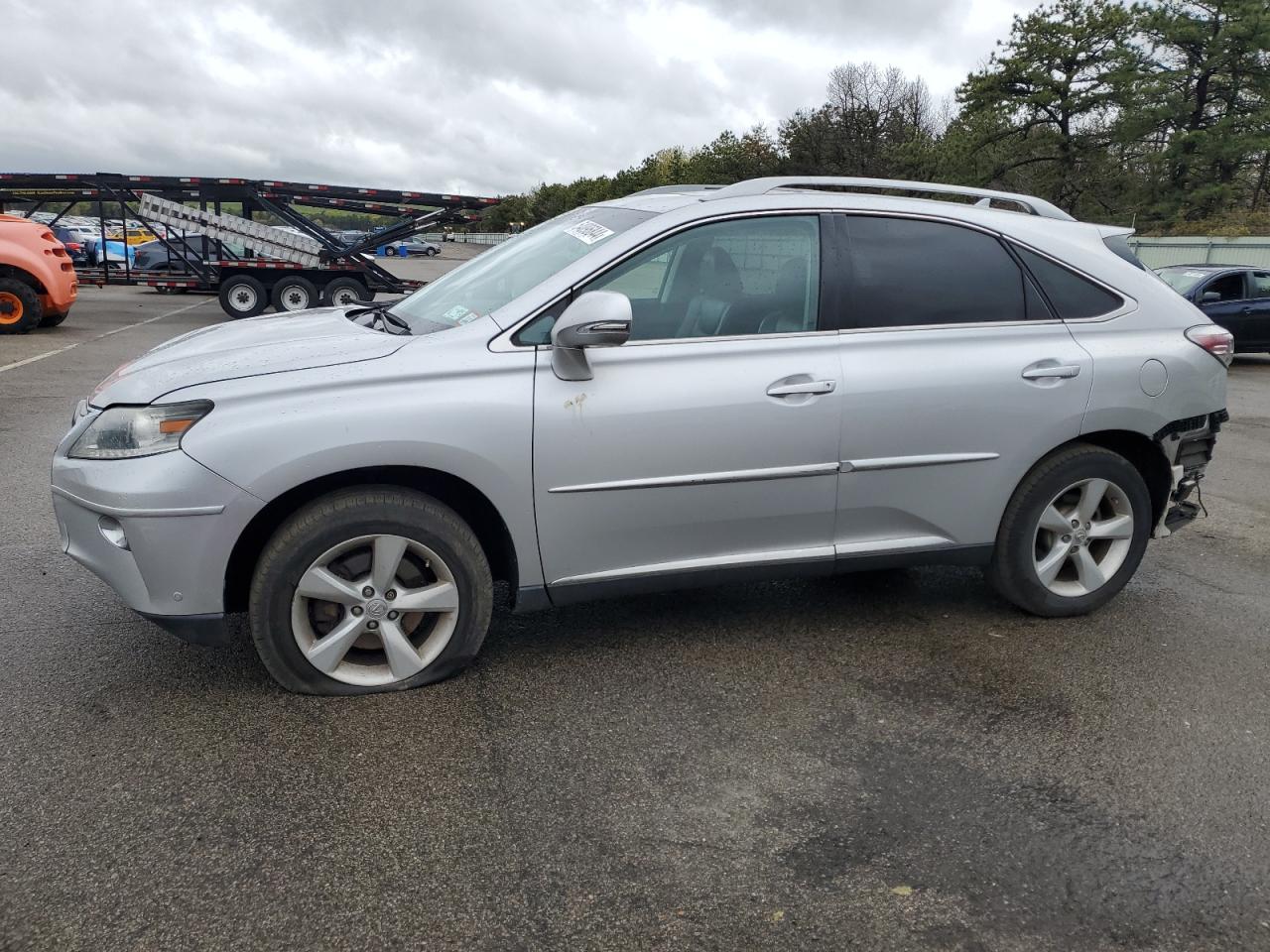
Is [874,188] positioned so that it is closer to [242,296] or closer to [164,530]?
[164,530]

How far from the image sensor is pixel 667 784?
2947mm

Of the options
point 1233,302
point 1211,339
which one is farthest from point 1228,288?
point 1211,339

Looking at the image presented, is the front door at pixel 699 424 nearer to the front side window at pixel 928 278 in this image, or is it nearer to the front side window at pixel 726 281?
the front side window at pixel 726 281

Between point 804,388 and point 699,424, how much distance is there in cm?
42

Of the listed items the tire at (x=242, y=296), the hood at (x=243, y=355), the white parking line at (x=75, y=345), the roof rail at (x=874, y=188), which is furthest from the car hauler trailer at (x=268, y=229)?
the roof rail at (x=874, y=188)

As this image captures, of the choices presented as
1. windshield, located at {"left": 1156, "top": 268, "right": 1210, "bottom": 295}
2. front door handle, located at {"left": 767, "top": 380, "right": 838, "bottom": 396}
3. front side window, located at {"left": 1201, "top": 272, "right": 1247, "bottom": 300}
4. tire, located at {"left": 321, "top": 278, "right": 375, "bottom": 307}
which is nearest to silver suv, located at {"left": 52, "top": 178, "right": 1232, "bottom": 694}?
front door handle, located at {"left": 767, "top": 380, "right": 838, "bottom": 396}

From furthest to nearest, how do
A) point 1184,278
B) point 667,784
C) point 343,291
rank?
point 343,291, point 1184,278, point 667,784

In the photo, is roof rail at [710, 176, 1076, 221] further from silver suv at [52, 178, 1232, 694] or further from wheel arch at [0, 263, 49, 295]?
wheel arch at [0, 263, 49, 295]

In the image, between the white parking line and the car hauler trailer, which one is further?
the car hauler trailer

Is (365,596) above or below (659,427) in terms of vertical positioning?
below

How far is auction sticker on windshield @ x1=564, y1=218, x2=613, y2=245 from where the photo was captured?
12.4 feet

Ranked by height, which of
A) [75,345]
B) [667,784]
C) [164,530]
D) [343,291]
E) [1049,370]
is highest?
[1049,370]

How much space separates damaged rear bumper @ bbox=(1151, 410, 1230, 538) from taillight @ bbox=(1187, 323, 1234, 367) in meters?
0.25

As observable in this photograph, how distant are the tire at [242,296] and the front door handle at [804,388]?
17.1 meters
